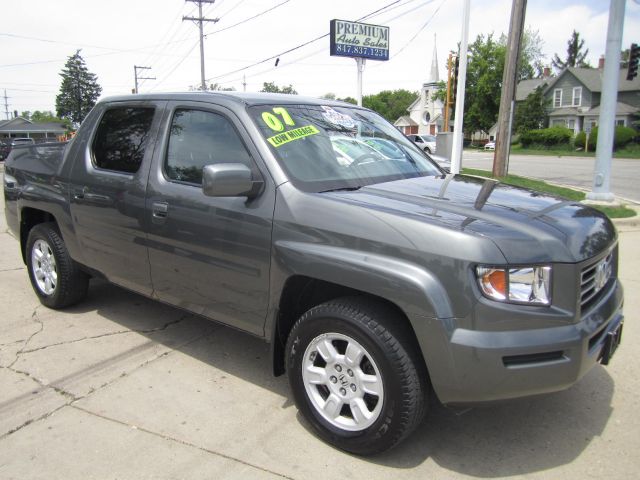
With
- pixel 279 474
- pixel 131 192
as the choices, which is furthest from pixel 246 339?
pixel 279 474

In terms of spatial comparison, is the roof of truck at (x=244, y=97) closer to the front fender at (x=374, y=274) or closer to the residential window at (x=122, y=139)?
the residential window at (x=122, y=139)

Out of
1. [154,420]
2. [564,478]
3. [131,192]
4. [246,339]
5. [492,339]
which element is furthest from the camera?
[246,339]

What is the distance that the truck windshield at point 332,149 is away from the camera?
3.08 m

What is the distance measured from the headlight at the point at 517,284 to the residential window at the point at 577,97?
199ft

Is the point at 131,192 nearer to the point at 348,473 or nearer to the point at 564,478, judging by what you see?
the point at 348,473

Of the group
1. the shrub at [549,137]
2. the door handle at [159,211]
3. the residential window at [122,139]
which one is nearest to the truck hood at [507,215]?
the door handle at [159,211]

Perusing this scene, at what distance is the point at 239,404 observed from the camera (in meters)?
3.27

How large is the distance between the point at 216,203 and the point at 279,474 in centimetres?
150

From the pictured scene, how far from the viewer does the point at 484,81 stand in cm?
5803

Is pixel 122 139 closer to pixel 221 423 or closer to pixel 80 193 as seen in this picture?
pixel 80 193

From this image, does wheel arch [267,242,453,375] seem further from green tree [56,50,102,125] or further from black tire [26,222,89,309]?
green tree [56,50,102,125]

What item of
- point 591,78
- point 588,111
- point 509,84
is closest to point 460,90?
point 509,84

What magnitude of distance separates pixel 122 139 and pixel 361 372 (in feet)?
8.34

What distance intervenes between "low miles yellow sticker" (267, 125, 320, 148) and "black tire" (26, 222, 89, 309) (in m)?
2.38
